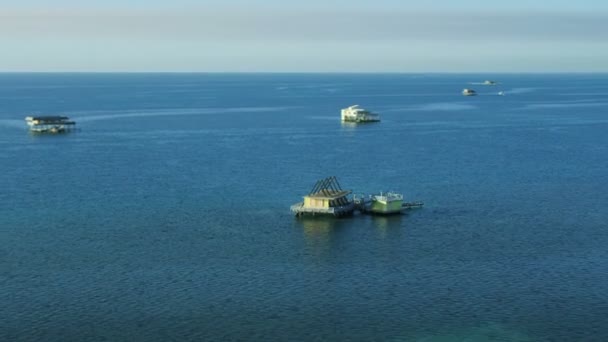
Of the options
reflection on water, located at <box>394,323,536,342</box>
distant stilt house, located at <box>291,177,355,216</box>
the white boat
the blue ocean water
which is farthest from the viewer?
the white boat

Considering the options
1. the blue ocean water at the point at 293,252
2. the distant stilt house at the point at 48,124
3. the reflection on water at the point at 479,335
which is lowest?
the reflection on water at the point at 479,335

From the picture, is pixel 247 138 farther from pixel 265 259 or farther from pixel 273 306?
pixel 273 306

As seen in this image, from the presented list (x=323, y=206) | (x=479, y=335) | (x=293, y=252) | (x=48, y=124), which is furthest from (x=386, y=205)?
(x=48, y=124)

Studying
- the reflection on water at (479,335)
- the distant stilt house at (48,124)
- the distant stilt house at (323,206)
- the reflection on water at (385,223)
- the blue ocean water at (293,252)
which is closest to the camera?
the reflection on water at (479,335)

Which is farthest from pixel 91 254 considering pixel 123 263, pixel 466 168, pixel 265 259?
pixel 466 168

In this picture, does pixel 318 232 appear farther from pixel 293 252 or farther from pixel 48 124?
pixel 48 124

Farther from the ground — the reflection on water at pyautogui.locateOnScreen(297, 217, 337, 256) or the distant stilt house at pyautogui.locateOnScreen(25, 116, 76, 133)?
the distant stilt house at pyautogui.locateOnScreen(25, 116, 76, 133)

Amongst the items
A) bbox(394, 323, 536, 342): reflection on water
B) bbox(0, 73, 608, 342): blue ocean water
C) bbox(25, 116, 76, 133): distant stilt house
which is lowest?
bbox(394, 323, 536, 342): reflection on water

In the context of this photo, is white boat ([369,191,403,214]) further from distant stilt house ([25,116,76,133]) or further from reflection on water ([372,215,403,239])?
distant stilt house ([25,116,76,133])

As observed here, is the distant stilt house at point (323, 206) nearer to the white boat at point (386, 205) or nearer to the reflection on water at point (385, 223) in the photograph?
the white boat at point (386, 205)

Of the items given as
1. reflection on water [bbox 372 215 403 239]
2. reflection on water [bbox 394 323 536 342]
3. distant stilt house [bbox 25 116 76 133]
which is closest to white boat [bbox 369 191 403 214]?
reflection on water [bbox 372 215 403 239]

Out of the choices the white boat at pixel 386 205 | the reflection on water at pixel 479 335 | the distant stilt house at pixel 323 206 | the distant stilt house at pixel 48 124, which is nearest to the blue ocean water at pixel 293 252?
the reflection on water at pixel 479 335
